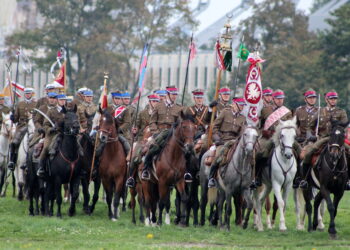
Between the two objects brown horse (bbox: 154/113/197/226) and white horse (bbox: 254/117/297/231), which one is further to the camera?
brown horse (bbox: 154/113/197/226)

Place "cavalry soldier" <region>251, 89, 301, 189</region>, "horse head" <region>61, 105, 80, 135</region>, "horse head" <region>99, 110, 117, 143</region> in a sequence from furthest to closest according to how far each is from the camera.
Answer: "horse head" <region>99, 110, 117, 143</region> → "horse head" <region>61, 105, 80, 135</region> → "cavalry soldier" <region>251, 89, 301, 189</region>

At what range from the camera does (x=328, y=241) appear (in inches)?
816

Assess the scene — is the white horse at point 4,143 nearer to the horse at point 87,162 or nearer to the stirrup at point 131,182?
the horse at point 87,162

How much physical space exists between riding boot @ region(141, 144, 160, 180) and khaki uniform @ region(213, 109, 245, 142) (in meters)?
1.47

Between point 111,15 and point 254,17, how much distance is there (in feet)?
43.6

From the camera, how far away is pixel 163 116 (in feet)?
80.9

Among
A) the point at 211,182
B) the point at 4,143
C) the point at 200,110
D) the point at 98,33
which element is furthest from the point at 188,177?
the point at 98,33

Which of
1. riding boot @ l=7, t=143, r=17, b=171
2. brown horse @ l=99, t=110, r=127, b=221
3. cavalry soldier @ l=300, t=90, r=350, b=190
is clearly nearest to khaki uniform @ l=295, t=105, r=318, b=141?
Answer: cavalry soldier @ l=300, t=90, r=350, b=190

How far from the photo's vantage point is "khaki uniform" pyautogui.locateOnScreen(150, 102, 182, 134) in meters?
24.6

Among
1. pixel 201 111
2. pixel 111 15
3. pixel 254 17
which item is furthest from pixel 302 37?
pixel 201 111

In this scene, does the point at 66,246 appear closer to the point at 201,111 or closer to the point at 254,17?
the point at 201,111

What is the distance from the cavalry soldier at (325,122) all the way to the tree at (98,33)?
47.6 meters

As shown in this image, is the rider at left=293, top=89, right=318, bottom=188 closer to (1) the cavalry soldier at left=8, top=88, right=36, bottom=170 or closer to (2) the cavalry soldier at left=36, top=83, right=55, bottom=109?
(2) the cavalry soldier at left=36, top=83, right=55, bottom=109

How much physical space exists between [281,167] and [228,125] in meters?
1.57
